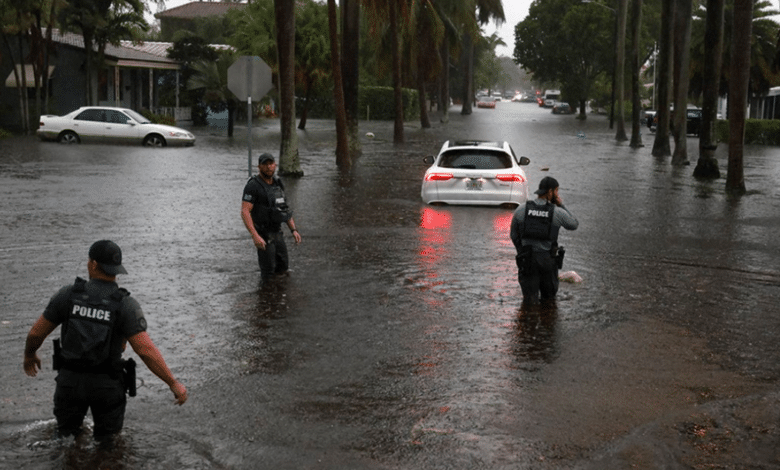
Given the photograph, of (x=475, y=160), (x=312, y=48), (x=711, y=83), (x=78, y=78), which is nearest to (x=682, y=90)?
(x=711, y=83)

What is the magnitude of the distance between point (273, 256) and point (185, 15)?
3983 inches

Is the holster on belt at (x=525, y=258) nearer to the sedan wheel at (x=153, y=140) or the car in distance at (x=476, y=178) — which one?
the car in distance at (x=476, y=178)

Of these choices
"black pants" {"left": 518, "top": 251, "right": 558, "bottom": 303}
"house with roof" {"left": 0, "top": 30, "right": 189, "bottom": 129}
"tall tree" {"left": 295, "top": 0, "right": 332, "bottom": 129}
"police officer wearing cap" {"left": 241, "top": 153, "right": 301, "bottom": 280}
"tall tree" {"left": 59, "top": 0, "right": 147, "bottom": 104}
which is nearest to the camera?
"black pants" {"left": 518, "top": 251, "right": 558, "bottom": 303}

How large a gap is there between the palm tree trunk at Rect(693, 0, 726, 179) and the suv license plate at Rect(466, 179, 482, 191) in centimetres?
1016

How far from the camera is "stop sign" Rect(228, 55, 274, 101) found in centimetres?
2311

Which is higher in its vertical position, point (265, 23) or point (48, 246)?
point (265, 23)

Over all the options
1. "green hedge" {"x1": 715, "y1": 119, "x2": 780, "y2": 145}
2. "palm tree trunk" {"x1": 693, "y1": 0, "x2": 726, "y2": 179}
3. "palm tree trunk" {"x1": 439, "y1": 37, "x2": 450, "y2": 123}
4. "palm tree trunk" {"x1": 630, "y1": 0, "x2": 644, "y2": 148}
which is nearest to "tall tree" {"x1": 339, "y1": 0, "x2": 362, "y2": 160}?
"palm tree trunk" {"x1": 693, "y1": 0, "x2": 726, "y2": 179}

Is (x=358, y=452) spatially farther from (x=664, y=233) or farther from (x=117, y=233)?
(x=664, y=233)

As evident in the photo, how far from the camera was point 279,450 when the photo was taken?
624 centimetres

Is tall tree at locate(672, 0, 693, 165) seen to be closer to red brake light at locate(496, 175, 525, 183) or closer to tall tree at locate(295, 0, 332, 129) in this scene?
red brake light at locate(496, 175, 525, 183)

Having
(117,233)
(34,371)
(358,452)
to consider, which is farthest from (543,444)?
(117,233)

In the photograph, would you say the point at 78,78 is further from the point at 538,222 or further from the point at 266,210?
the point at 538,222

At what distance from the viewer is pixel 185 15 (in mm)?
108312

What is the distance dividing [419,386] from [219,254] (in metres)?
6.51
